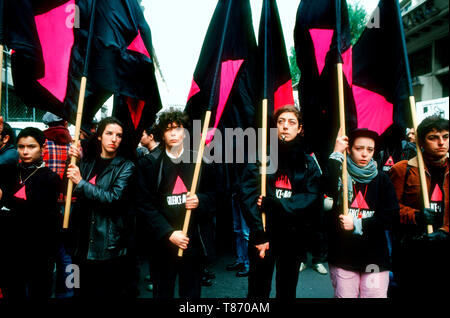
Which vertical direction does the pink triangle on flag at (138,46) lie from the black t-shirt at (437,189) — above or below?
above

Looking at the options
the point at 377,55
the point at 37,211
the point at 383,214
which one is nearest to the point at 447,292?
the point at 383,214

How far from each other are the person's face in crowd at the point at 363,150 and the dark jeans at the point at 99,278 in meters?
2.34

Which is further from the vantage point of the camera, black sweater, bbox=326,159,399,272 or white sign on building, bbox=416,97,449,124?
black sweater, bbox=326,159,399,272

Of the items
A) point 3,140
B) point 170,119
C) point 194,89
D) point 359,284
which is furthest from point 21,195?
point 359,284

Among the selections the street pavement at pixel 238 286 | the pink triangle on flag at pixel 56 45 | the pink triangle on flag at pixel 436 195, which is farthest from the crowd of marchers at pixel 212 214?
the street pavement at pixel 238 286

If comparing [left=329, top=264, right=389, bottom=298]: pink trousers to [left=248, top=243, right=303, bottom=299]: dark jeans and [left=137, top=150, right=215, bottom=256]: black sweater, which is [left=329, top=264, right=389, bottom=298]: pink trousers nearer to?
[left=248, top=243, right=303, bottom=299]: dark jeans

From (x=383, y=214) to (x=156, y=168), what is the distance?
78.2 inches

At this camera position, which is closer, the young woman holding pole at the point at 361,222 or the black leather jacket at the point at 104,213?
the young woman holding pole at the point at 361,222

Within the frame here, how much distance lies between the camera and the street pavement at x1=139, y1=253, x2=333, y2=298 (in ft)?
11.6

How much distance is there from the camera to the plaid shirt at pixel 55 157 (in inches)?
141

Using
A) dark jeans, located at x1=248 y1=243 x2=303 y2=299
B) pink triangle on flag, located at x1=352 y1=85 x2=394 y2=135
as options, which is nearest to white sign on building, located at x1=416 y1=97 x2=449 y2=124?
pink triangle on flag, located at x1=352 y1=85 x2=394 y2=135

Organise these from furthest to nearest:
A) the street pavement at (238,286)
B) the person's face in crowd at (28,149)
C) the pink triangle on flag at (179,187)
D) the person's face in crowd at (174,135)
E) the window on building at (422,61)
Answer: the window on building at (422,61)
the street pavement at (238,286)
the person's face in crowd at (28,149)
the person's face in crowd at (174,135)
the pink triangle on flag at (179,187)

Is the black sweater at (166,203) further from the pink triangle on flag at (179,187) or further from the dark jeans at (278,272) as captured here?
the dark jeans at (278,272)

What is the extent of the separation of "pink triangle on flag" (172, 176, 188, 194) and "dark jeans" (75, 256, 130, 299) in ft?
2.75
